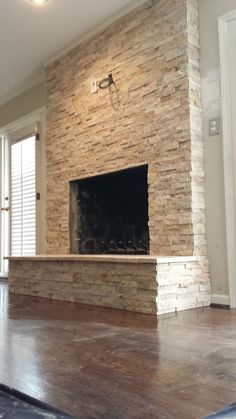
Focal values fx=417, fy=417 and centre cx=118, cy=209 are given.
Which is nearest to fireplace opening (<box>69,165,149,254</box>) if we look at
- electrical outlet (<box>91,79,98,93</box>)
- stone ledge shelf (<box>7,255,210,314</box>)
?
stone ledge shelf (<box>7,255,210,314</box>)

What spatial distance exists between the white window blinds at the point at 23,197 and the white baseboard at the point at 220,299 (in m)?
2.90

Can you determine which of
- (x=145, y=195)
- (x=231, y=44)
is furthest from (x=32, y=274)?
(x=231, y=44)

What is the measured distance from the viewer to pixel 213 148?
3.48 metres

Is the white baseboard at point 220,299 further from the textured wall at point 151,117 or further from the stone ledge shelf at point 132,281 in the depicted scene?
the textured wall at point 151,117

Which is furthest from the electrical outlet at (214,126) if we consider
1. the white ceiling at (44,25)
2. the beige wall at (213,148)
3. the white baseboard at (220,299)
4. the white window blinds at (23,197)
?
the white window blinds at (23,197)

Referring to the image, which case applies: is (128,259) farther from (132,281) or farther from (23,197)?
(23,197)

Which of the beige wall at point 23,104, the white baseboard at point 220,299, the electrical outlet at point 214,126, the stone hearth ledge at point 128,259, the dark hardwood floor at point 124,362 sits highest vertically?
the beige wall at point 23,104

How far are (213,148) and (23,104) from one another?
3.51 m

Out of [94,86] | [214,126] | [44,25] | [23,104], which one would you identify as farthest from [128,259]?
[23,104]

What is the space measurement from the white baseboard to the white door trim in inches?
2.0

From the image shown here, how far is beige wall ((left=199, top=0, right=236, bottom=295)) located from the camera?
11.1ft

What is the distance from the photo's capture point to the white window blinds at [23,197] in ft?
18.8

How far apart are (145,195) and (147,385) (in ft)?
9.71

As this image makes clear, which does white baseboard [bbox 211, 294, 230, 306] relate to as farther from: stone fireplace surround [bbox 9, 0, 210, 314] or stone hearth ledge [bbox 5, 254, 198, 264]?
stone hearth ledge [bbox 5, 254, 198, 264]
